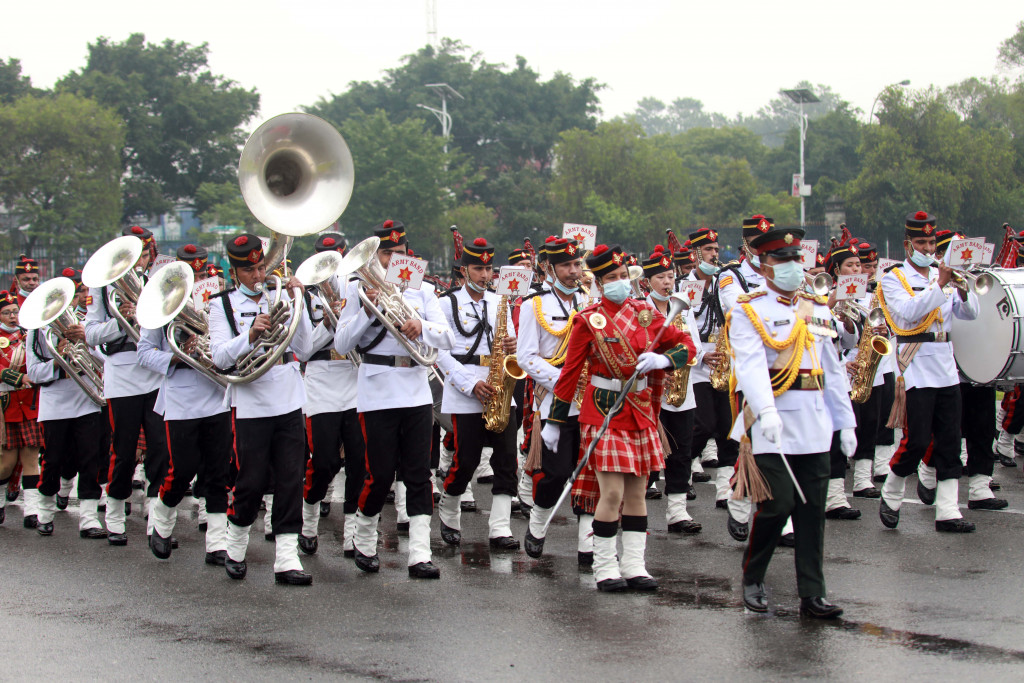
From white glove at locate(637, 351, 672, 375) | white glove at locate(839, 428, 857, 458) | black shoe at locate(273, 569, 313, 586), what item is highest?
white glove at locate(637, 351, 672, 375)

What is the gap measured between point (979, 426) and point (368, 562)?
16.2 feet

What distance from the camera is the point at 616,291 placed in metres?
6.89

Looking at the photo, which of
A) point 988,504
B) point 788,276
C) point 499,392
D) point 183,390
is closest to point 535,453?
point 499,392

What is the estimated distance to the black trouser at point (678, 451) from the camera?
870 cm

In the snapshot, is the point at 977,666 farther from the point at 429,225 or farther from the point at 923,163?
the point at 923,163

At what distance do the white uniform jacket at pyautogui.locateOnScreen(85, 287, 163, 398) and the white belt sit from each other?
379 centimetres

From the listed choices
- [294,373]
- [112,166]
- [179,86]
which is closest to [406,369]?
[294,373]

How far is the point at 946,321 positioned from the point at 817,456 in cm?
294

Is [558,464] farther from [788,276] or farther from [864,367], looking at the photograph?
[864,367]

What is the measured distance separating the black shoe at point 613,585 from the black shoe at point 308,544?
8.18 feet

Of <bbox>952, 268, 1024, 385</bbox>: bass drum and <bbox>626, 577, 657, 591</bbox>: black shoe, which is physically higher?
<bbox>952, 268, 1024, 385</bbox>: bass drum

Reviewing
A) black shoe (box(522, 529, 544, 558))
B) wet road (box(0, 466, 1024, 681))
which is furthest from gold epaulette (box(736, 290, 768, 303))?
black shoe (box(522, 529, 544, 558))

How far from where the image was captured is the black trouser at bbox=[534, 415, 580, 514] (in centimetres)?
766

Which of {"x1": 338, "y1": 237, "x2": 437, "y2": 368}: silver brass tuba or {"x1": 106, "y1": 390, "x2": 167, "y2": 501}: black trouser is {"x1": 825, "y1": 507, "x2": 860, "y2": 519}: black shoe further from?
{"x1": 106, "y1": 390, "x2": 167, "y2": 501}: black trouser
